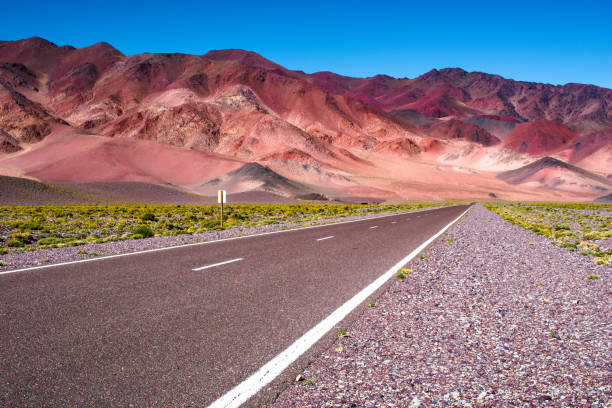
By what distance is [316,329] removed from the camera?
546 centimetres

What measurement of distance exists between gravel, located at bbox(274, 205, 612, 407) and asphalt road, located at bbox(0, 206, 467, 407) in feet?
2.54

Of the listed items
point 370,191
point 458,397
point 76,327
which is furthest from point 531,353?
point 370,191

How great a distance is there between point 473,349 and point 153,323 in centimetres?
389

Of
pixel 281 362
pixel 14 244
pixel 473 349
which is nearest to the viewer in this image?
pixel 281 362

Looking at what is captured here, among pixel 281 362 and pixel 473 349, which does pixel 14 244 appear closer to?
pixel 281 362

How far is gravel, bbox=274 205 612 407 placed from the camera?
3781mm

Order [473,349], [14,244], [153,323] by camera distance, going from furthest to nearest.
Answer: [14,244], [153,323], [473,349]

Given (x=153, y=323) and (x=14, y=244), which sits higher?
(x=153, y=323)

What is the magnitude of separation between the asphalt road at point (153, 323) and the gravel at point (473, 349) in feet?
2.54

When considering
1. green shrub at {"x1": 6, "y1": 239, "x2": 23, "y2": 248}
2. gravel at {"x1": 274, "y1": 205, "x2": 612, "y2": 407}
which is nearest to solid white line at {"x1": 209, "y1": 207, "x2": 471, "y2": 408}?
gravel at {"x1": 274, "y1": 205, "x2": 612, "y2": 407}

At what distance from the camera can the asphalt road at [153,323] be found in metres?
3.85

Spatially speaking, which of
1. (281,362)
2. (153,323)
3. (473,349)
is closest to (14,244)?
(153,323)

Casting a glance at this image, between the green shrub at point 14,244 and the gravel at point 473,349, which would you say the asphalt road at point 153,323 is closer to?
the gravel at point 473,349

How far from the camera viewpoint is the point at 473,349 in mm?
4871
